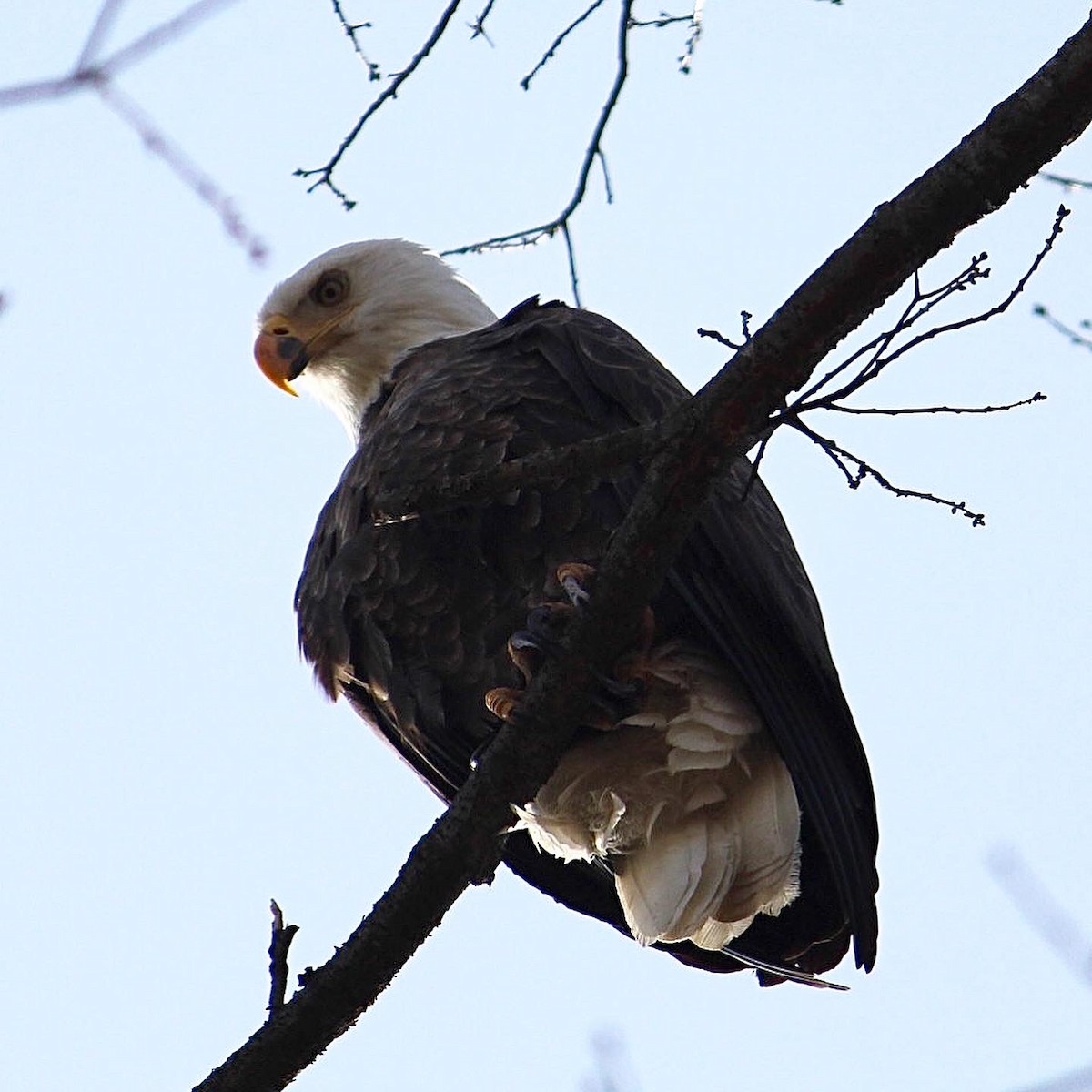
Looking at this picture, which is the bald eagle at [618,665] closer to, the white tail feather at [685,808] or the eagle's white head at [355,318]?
the white tail feather at [685,808]

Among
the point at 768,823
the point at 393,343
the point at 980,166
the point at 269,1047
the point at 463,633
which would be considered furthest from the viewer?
the point at 393,343

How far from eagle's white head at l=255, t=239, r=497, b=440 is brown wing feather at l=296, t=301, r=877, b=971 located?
963 mm

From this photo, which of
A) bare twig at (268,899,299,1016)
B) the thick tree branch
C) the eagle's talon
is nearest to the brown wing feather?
the eagle's talon

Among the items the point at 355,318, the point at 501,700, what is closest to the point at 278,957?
the point at 501,700

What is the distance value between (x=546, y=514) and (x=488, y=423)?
241 mm

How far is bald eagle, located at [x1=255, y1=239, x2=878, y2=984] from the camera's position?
10.4ft

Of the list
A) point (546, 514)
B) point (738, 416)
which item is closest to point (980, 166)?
point (738, 416)

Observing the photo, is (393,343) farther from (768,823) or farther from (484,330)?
(768,823)

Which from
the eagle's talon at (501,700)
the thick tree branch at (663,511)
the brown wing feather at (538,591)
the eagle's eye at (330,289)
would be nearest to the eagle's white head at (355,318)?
the eagle's eye at (330,289)

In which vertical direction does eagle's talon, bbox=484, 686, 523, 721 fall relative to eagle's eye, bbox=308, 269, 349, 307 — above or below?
below

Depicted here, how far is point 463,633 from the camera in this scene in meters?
3.50

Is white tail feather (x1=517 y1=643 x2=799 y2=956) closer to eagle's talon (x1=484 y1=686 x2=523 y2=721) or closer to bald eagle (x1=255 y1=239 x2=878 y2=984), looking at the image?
bald eagle (x1=255 y1=239 x2=878 y2=984)

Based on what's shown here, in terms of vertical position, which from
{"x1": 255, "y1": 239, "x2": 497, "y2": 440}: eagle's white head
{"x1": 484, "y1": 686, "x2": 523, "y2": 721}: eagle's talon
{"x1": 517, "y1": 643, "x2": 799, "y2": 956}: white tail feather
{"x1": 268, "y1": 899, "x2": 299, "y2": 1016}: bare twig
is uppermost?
{"x1": 255, "y1": 239, "x2": 497, "y2": 440}: eagle's white head

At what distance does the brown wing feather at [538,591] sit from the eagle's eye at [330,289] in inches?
47.4
